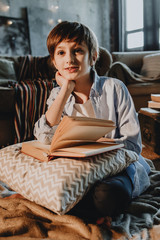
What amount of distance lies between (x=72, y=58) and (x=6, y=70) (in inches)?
63.0

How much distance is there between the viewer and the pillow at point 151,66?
9.06 feet

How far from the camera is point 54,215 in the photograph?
2.30 ft

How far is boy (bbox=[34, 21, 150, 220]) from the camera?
0.87 metres

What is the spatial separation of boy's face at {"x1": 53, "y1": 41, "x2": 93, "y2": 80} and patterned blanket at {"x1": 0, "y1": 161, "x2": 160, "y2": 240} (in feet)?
1.74

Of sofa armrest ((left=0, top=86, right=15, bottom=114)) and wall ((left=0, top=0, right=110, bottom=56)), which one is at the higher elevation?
wall ((left=0, top=0, right=110, bottom=56))

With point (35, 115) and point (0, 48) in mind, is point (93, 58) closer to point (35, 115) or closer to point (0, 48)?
point (35, 115)

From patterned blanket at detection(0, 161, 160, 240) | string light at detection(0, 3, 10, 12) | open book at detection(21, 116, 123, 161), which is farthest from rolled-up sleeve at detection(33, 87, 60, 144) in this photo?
string light at detection(0, 3, 10, 12)

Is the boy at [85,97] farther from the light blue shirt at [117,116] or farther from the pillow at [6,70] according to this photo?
the pillow at [6,70]

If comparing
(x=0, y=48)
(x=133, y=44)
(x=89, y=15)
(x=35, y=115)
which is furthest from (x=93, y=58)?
(x=89, y=15)

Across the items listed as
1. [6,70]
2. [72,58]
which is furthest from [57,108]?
[6,70]

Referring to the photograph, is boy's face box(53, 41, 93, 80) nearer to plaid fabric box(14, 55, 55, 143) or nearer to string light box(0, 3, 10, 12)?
plaid fabric box(14, 55, 55, 143)

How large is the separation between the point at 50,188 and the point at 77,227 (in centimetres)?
17

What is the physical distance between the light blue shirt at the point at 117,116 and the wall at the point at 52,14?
370 centimetres

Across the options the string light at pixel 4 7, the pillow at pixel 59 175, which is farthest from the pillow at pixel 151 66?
the string light at pixel 4 7
